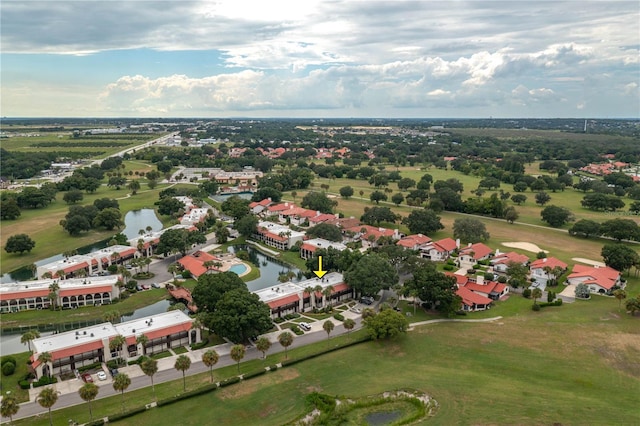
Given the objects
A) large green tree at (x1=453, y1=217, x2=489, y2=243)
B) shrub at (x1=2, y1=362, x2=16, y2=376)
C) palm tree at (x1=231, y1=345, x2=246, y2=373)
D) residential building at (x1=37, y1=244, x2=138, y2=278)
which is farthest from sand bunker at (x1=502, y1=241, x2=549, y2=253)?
shrub at (x1=2, y1=362, x2=16, y2=376)

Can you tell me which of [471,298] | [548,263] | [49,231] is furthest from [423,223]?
[49,231]

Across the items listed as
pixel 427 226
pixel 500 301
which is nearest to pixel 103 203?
pixel 427 226

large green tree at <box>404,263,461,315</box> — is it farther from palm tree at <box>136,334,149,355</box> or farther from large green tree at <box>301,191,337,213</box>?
large green tree at <box>301,191,337,213</box>

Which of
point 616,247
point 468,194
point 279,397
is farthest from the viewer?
point 468,194

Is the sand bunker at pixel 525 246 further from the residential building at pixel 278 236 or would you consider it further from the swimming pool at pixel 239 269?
the swimming pool at pixel 239 269

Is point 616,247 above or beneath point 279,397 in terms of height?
above

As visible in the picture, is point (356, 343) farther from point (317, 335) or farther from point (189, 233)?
point (189, 233)

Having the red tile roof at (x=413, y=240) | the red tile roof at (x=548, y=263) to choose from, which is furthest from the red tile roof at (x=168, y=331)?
the red tile roof at (x=548, y=263)
